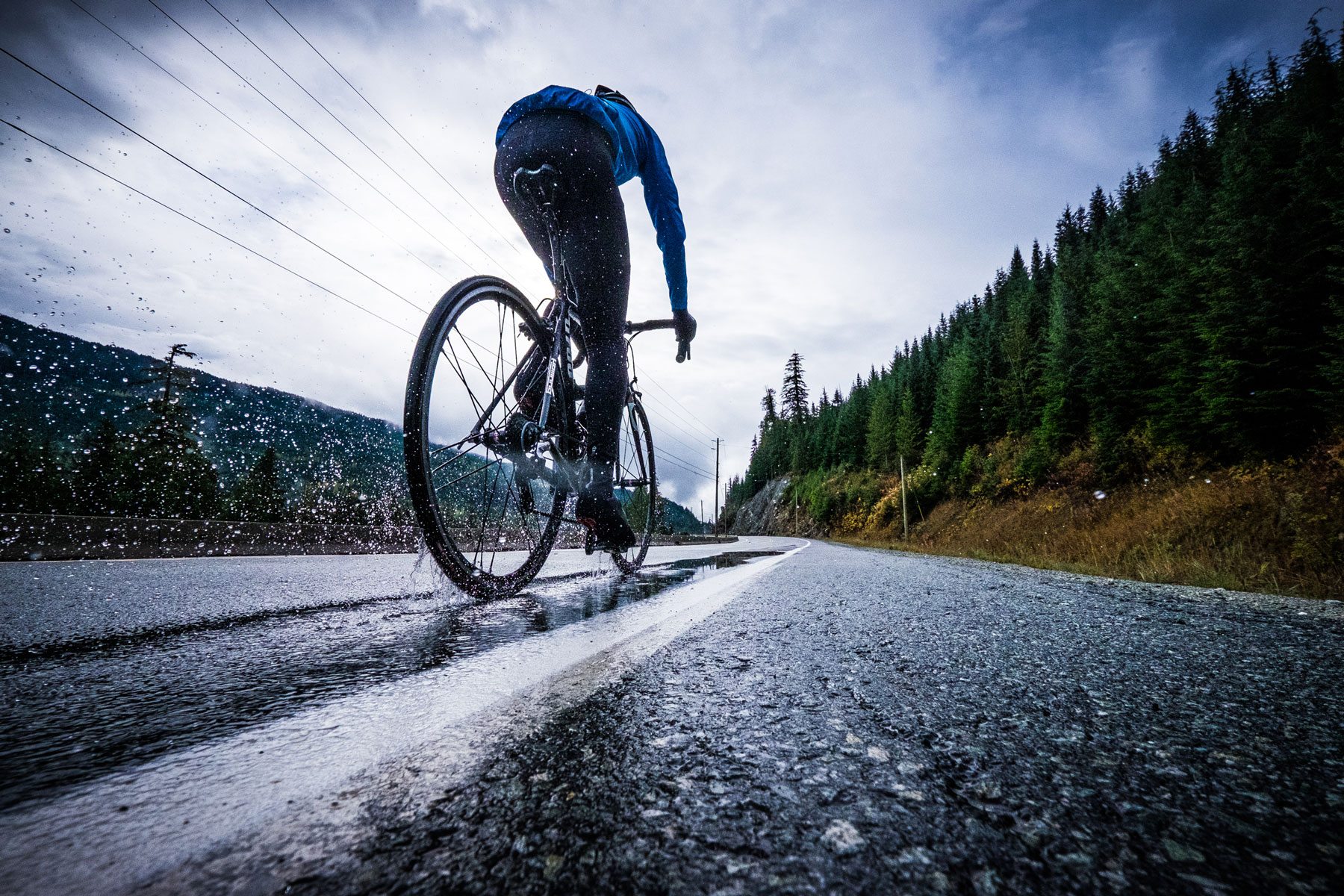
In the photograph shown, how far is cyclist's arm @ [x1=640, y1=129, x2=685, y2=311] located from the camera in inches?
105

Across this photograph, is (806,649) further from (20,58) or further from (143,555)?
(20,58)

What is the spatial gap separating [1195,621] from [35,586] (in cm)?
422

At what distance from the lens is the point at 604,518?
A: 239 cm

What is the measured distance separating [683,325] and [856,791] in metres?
2.70

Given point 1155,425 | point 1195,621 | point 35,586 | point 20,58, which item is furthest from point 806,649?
point 1155,425

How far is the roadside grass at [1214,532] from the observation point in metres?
6.35

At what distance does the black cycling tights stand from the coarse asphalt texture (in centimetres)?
144

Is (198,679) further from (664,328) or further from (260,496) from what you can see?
(260,496)

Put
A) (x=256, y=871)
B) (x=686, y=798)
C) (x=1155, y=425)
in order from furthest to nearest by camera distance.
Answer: (x=1155, y=425)
(x=686, y=798)
(x=256, y=871)

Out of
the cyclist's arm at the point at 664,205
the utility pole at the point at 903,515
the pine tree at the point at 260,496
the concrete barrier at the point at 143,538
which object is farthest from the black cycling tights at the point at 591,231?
the utility pole at the point at 903,515

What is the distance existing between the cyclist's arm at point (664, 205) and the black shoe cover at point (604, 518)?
1.20 meters

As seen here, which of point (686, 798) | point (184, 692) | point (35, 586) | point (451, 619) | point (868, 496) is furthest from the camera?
point (868, 496)

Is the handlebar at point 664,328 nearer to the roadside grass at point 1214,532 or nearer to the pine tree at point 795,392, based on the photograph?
the roadside grass at point 1214,532

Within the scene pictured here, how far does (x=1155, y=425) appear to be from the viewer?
21.0m
